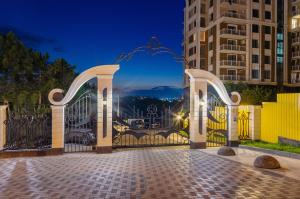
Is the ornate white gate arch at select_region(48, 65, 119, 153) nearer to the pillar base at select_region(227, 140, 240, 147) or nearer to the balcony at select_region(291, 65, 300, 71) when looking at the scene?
the pillar base at select_region(227, 140, 240, 147)

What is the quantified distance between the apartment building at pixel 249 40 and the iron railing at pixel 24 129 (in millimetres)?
31359

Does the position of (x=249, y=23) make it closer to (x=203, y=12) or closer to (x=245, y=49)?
(x=245, y=49)

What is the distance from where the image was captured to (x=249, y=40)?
134ft

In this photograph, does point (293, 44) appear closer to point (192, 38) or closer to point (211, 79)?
point (192, 38)

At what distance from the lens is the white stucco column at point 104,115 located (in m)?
11.6

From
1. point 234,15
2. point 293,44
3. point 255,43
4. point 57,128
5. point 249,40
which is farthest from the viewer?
point 293,44

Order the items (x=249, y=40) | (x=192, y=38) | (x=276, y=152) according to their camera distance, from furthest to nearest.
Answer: (x=192, y=38) < (x=249, y=40) < (x=276, y=152)

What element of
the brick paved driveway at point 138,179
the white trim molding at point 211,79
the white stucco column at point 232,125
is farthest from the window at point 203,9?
the brick paved driveway at point 138,179

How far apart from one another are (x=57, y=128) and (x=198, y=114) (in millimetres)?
5928

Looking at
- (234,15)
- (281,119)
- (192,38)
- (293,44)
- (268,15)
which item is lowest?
(281,119)

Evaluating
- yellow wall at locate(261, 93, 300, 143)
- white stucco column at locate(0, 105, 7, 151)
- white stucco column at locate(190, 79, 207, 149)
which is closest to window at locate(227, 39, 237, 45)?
yellow wall at locate(261, 93, 300, 143)

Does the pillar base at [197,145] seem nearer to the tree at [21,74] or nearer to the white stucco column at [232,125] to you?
→ the white stucco column at [232,125]

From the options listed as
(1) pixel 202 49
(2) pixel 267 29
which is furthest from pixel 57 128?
(2) pixel 267 29

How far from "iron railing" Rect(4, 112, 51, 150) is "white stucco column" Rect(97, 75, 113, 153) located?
219 cm
